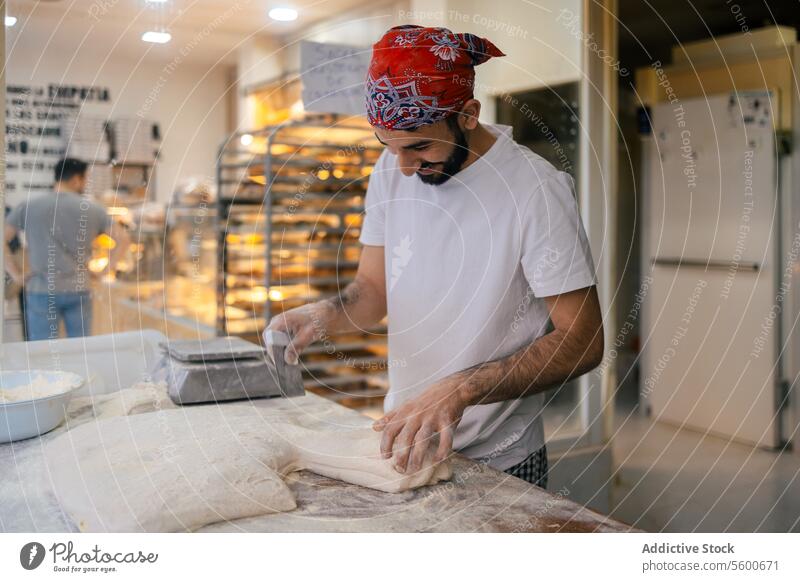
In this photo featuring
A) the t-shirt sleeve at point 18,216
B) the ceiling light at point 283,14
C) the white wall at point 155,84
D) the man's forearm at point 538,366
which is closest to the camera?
the man's forearm at point 538,366

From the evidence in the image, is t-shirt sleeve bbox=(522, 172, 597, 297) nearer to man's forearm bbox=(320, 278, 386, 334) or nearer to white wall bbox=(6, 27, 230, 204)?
man's forearm bbox=(320, 278, 386, 334)

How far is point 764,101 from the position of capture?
3.23 meters

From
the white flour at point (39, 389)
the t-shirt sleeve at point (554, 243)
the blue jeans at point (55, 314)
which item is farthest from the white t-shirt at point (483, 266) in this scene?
the blue jeans at point (55, 314)

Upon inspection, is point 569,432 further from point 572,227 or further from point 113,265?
point 113,265

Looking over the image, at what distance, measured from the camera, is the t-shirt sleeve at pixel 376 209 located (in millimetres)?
1473

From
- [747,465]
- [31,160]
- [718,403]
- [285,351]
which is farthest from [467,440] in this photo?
[718,403]

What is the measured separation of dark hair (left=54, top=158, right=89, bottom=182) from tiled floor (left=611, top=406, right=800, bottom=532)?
2.08 metres

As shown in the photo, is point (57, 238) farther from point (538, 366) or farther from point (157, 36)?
point (538, 366)

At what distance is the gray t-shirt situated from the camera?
1.99 m

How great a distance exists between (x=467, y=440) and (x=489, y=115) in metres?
1.42

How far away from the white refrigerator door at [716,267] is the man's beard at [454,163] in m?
2.36

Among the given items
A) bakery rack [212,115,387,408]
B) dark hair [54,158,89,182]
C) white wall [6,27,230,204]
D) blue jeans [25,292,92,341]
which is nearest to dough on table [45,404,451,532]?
blue jeans [25,292,92,341]

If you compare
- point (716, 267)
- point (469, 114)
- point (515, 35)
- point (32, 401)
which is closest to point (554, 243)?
point (469, 114)

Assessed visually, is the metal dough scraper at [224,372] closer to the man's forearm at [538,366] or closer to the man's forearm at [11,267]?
the man's forearm at [538,366]
